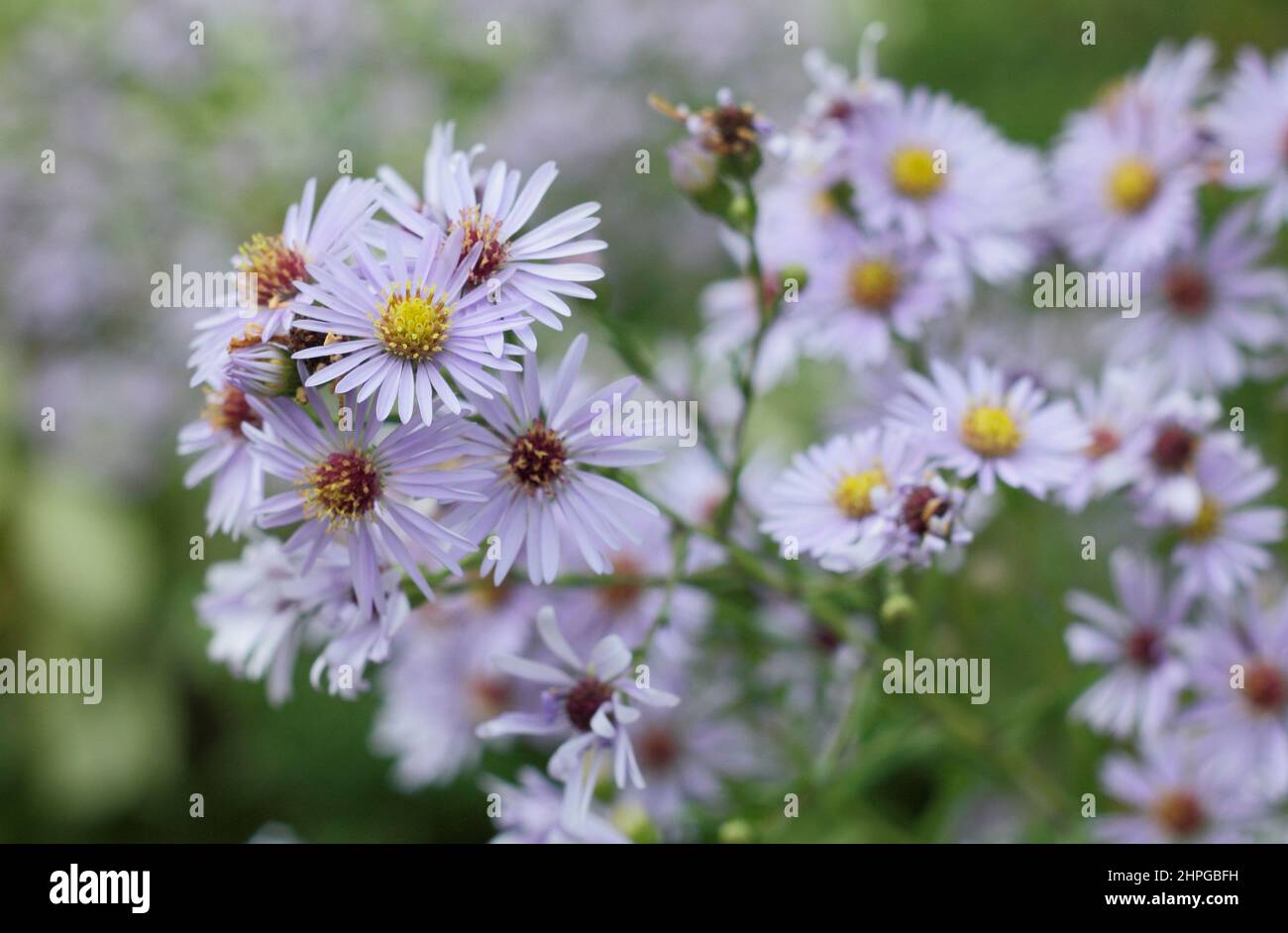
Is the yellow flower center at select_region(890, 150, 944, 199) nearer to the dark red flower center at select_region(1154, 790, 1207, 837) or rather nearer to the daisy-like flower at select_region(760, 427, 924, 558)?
the daisy-like flower at select_region(760, 427, 924, 558)

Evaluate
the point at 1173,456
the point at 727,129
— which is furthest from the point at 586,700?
the point at 1173,456

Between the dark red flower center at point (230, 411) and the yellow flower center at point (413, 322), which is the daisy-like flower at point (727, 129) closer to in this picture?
the yellow flower center at point (413, 322)

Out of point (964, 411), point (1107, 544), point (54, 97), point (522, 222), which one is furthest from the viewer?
point (54, 97)

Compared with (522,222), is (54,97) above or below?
above

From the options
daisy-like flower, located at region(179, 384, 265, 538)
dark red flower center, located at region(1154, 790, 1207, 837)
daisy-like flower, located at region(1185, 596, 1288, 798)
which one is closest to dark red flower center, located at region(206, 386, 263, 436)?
daisy-like flower, located at region(179, 384, 265, 538)
